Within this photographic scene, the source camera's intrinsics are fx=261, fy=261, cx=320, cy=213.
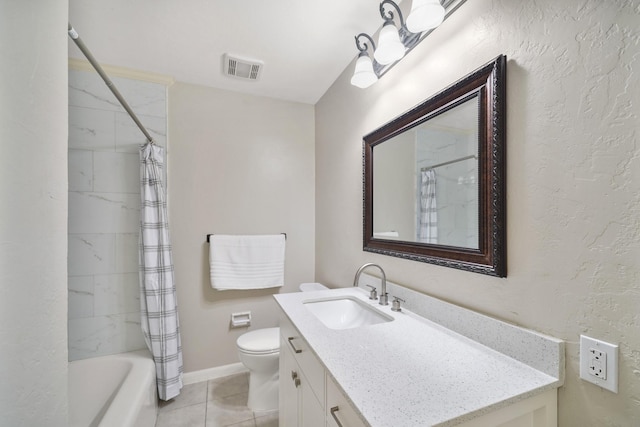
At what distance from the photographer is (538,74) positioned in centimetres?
79

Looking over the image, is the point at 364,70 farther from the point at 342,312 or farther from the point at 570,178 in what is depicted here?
the point at 342,312

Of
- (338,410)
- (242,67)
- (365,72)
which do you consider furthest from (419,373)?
(242,67)

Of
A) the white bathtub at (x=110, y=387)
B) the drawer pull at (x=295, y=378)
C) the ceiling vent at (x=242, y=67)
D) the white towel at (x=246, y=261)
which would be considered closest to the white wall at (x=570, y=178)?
the drawer pull at (x=295, y=378)

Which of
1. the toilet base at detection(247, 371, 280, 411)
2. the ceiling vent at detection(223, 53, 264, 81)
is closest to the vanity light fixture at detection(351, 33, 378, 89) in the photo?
the ceiling vent at detection(223, 53, 264, 81)

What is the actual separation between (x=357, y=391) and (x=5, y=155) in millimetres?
887

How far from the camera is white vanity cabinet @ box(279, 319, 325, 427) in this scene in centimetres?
89

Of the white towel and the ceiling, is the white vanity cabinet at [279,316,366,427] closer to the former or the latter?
the white towel

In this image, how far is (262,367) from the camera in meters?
1.72

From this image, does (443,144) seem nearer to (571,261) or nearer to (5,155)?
(571,261)

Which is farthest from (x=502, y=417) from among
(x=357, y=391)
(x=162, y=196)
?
(x=162, y=196)

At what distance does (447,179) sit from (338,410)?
947 mm

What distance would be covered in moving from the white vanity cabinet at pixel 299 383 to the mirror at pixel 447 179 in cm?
65

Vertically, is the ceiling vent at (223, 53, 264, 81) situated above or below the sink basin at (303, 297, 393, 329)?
above

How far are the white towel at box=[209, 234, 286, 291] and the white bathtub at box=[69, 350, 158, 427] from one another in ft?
2.22
